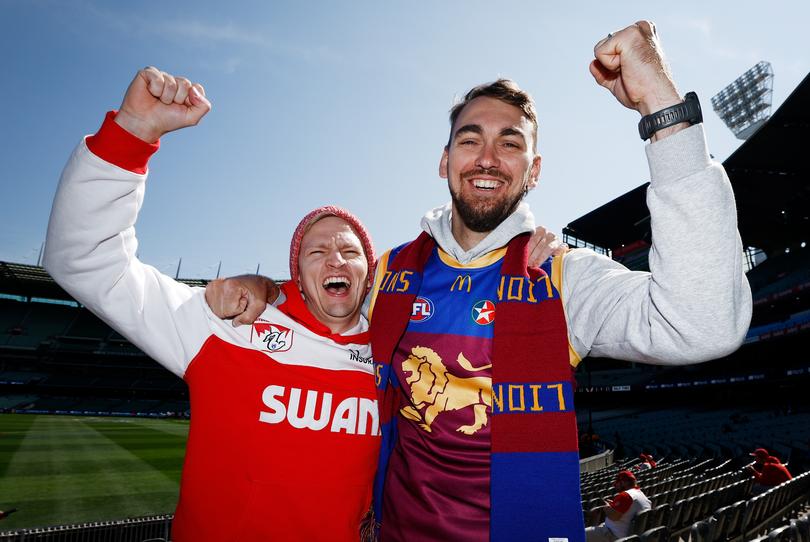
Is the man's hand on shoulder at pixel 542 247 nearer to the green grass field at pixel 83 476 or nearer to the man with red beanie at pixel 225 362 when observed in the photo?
the man with red beanie at pixel 225 362

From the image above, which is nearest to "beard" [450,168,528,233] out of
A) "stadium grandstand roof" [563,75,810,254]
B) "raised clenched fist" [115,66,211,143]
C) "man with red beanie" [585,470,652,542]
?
"raised clenched fist" [115,66,211,143]

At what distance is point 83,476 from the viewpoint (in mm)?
14523

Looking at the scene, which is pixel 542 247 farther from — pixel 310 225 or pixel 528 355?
pixel 310 225

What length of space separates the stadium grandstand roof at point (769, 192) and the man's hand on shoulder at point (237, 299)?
25567 mm

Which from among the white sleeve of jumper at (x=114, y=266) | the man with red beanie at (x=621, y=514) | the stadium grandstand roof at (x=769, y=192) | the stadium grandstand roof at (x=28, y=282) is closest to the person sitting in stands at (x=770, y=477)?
the man with red beanie at (x=621, y=514)

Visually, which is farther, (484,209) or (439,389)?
(484,209)

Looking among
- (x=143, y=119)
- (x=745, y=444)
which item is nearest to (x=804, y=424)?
(x=745, y=444)

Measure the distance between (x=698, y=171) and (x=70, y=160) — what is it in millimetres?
2017

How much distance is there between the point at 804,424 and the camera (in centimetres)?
2009

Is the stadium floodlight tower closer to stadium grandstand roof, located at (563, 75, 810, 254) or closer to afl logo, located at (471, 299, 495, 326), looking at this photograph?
stadium grandstand roof, located at (563, 75, 810, 254)

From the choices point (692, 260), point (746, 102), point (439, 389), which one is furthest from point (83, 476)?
point (746, 102)

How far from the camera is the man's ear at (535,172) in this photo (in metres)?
2.22

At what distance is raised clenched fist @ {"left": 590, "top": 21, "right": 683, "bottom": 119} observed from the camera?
1.41m

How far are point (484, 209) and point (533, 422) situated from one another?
2.90ft
